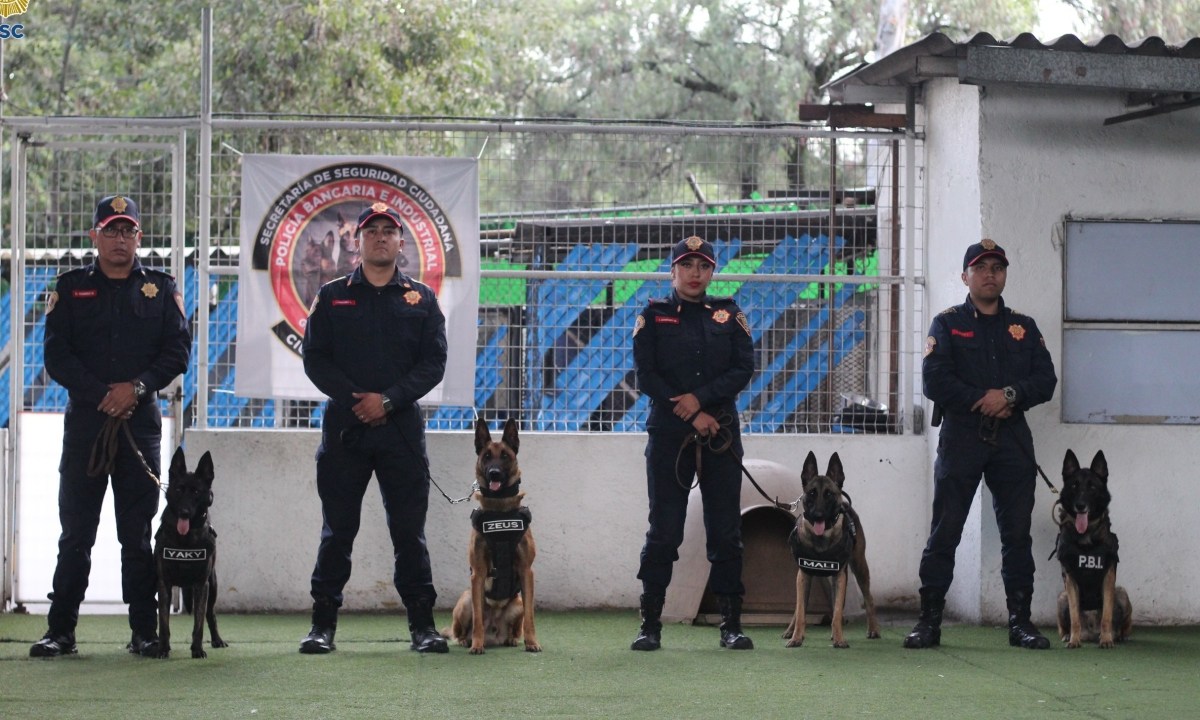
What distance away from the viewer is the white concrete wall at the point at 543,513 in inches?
340

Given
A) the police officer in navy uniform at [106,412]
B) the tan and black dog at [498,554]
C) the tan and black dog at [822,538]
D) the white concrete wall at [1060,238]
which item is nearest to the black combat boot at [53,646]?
the police officer in navy uniform at [106,412]

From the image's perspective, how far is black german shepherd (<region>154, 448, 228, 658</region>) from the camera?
6695 mm

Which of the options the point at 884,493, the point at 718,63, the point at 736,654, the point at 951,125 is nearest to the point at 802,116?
the point at 951,125

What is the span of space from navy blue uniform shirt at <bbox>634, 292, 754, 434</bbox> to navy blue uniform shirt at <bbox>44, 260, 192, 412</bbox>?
7.82 ft

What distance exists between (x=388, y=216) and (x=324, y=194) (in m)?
1.69

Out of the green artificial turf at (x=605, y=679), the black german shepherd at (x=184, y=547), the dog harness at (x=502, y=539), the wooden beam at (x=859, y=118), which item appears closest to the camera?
the green artificial turf at (x=605, y=679)

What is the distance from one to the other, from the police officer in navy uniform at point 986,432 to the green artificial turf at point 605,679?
15.4 inches

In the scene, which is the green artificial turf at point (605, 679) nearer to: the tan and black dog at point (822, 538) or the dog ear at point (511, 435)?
the tan and black dog at point (822, 538)

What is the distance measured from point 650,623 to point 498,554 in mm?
857

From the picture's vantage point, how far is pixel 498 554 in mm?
7082

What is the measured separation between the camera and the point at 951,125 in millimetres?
8664

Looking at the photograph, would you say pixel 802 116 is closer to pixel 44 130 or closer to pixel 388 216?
pixel 388 216

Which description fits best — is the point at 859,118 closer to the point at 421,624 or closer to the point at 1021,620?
the point at 1021,620
